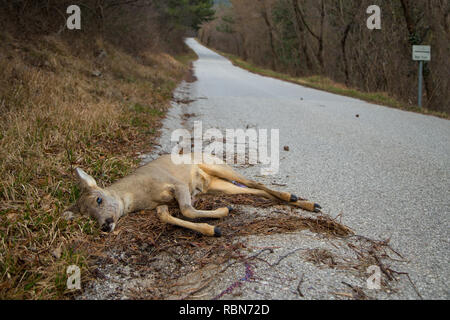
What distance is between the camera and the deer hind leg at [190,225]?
3229 mm

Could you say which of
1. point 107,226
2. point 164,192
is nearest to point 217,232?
point 164,192

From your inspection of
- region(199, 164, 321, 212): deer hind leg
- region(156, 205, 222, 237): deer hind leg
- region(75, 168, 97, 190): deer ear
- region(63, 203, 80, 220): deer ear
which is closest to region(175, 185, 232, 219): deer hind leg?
region(156, 205, 222, 237): deer hind leg

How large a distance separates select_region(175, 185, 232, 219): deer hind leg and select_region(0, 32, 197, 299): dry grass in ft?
2.85

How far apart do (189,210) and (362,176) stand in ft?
9.89

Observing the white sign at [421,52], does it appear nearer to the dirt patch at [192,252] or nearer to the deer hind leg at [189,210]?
the dirt patch at [192,252]

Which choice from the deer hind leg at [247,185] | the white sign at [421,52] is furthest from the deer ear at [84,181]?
the white sign at [421,52]

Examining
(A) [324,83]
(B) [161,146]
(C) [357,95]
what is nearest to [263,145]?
(B) [161,146]

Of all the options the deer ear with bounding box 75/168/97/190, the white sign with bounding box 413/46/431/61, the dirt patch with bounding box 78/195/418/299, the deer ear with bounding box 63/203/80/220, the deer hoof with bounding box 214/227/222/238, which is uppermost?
the white sign with bounding box 413/46/431/61

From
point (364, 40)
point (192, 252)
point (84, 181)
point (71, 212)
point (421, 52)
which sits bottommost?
point (192, 252)

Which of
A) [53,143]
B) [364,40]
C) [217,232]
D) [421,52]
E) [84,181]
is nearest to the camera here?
[217,232]

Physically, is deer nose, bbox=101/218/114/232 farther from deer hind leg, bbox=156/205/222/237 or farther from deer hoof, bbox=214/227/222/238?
deer hoof, bbox=214/227/222/238

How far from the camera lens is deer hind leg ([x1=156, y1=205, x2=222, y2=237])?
127 inches

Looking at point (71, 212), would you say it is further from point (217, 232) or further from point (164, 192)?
point (217, 232)

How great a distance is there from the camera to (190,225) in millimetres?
3336
